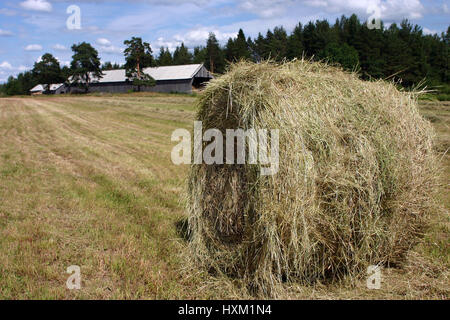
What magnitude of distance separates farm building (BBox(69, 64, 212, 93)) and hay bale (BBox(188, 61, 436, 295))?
175 ft

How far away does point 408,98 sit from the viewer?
4.98 metres

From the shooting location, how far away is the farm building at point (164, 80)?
6172 centimetres

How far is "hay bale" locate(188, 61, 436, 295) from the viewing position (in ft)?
12.8

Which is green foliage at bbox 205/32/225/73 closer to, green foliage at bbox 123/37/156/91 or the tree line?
the tree line

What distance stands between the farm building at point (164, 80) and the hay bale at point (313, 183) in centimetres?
5344

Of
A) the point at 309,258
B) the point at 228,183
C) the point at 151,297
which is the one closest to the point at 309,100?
the point at 228,183

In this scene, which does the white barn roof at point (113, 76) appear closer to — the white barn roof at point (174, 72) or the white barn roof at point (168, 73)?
the white barn roof at point (168, 73)

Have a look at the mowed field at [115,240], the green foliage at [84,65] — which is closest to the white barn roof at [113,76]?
the green foliage at [84,65]

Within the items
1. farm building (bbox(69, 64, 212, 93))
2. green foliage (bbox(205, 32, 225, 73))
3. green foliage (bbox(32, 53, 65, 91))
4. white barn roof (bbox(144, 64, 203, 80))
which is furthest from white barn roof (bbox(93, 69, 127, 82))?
green foliage (bbox(205, 32, 225, 73))

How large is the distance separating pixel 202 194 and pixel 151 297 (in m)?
1.47

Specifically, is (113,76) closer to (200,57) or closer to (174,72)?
(174,72)

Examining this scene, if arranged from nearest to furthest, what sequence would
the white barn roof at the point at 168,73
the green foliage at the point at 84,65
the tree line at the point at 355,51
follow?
the tree line at the point at 355,51 < the green foliage at the point at 84,65 < the white barn roof at the point at 168,73

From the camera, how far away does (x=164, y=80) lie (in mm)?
63719

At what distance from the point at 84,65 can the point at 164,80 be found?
45.6ft
